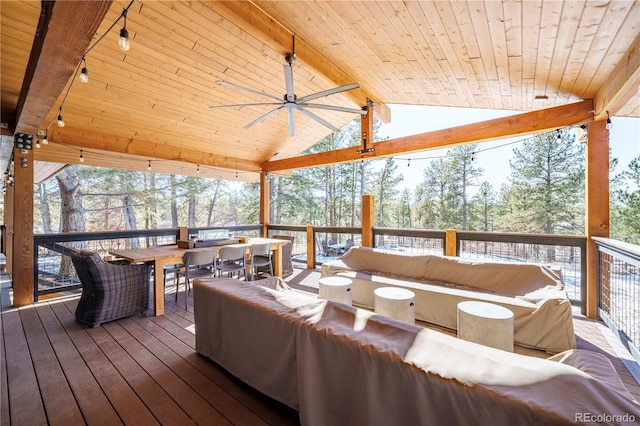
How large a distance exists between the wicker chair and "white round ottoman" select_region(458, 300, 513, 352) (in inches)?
145

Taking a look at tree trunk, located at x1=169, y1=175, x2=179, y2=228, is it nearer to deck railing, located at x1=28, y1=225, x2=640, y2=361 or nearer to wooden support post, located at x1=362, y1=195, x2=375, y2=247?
deck railing, located at x1=28, y1=225, x2=640, y2=361

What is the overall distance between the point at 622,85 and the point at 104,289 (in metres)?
5.70

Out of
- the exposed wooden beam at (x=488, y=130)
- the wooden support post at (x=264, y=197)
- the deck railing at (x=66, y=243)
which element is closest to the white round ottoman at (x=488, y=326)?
the exposed wooden beam at (x=488, y=130)

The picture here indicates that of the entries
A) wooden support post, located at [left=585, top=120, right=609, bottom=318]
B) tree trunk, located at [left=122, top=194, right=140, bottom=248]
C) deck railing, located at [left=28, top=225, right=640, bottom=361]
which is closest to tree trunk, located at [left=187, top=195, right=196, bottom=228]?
tree trunk, located at [left=122, top=194, right=140, bottom=248]

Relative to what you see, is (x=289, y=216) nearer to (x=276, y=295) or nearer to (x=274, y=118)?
(x=274, y=118)

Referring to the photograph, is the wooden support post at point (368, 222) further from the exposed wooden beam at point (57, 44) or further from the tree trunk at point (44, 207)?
the tree trunk at point (44, 207)

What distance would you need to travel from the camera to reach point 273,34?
10.8ft

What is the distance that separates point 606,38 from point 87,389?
16.6 feet

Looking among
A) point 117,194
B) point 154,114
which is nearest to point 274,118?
point 154,114

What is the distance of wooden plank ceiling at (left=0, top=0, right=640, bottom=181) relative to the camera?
8.12 feet

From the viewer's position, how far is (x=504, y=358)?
3.52 feet

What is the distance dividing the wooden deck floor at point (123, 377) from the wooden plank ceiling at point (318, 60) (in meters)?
2.37

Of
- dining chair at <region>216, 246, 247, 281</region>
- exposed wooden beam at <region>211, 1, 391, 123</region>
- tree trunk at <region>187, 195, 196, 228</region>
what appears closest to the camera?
exposed wooden beam at <region>211, 1, 391, 123</region>

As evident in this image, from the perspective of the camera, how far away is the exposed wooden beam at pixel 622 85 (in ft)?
7.64
